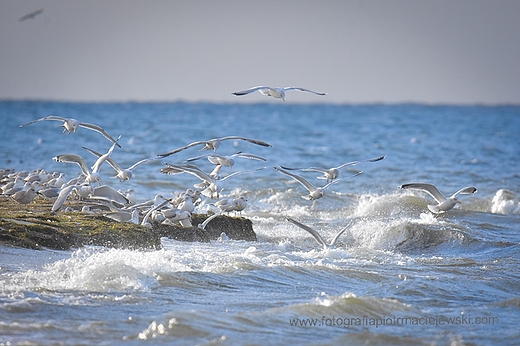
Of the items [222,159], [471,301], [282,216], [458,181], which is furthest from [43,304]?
[458,181]

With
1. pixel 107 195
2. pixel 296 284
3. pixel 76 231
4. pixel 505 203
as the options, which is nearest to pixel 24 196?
pixel 107 195

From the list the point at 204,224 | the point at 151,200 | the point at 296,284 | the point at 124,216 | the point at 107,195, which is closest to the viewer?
the point at 296,284

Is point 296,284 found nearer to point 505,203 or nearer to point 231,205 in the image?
point 231,205

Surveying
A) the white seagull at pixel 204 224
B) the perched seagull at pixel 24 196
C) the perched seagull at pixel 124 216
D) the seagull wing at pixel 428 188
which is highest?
the seagull wing at pixel 428 188

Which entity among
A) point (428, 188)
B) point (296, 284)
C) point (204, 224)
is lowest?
point (296, 284)

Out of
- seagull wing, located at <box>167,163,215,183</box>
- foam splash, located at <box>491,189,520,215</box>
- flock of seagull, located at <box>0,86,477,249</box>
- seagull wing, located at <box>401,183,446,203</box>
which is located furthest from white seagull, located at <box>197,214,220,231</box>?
foam splash, located at <box>491,189,520,215</box>

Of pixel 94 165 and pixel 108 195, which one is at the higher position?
pixel 94 165

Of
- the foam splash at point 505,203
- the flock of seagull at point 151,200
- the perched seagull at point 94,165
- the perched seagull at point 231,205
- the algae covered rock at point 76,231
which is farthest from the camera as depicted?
the foam splash at point 505,203

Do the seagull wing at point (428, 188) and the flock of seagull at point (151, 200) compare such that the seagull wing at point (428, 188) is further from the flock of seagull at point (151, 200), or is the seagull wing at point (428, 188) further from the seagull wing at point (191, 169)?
the seagull wing at point (191, 169)

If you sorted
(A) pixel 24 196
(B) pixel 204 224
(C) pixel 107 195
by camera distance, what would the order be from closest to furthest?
1. (B) pixel 204 224
2. (A) pixel 24 196
3. (C) pixel 107 195

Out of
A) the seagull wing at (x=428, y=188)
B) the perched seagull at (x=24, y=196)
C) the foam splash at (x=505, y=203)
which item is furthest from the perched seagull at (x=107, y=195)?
A: the foam splash at (x=505, y=203)

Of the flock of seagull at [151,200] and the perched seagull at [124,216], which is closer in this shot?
the perched seagull at [124,216]

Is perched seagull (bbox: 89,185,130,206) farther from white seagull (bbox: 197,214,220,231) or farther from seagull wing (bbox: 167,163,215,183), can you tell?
white seagull (bbox: 197,214,220,231)

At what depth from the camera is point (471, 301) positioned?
7.93m
